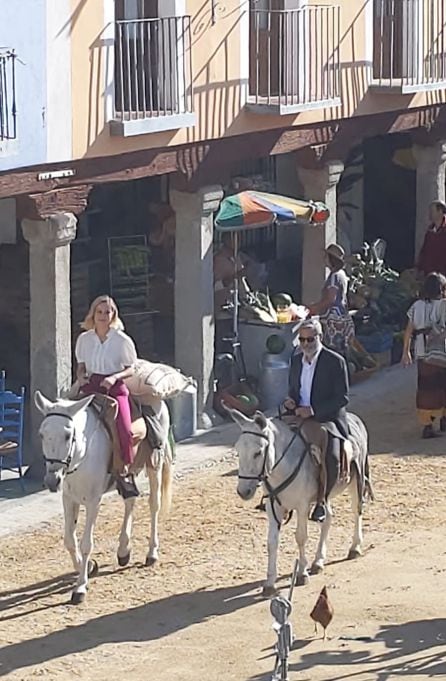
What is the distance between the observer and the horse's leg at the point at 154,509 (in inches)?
524

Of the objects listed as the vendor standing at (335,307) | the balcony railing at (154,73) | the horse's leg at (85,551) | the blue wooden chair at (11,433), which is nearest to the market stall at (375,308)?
the vendor standing at (335,307)

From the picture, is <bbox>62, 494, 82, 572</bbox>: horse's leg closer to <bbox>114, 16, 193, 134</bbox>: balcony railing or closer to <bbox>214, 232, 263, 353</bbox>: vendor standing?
<bbox>114, 16, 193, 134</bbox>: balcony railing

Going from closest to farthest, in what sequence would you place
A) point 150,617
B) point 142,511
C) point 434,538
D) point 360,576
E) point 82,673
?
point 82,673 < point 150,617 < point 360,576 < point 434,538 < point 142,511

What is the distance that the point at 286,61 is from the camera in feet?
59.7

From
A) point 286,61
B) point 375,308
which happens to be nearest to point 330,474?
point 286,61

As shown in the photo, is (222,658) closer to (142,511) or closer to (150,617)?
(150,617)

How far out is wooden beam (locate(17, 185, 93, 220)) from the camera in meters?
15.2

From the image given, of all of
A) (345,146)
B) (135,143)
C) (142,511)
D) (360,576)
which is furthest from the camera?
(345,146)

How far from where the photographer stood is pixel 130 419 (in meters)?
12.8

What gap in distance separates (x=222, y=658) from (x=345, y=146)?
10026mm

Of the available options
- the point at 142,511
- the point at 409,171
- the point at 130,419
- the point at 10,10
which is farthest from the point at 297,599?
the point at 409,171

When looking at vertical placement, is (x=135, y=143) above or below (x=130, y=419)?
above

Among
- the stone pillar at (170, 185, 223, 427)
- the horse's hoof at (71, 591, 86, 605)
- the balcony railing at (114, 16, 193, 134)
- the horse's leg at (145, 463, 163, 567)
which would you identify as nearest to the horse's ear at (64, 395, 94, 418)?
the horse's hoof at (71, 591, 86, 605)

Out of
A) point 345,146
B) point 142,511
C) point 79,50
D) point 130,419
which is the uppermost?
point 79,50
